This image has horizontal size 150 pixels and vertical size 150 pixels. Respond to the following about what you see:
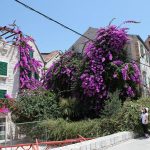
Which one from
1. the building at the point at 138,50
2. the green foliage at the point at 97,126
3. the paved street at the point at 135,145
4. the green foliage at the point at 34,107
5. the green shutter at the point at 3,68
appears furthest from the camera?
the building at the point at 138,50

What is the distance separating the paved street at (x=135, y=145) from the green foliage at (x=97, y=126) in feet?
5.25

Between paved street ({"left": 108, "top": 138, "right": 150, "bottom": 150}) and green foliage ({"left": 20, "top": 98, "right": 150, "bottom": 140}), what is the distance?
5.25ft

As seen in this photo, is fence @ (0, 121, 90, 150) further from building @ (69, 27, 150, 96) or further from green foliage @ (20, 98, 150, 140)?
building @ (69, 27, 150, 96)

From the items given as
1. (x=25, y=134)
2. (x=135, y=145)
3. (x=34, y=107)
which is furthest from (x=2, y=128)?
(x=135, y=145)

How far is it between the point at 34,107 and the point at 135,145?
34.6 feet

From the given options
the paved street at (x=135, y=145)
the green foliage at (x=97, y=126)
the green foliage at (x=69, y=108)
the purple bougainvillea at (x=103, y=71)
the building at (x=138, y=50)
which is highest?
the building at (x=138, y=50)

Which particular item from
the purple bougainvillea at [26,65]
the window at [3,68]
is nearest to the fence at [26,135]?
the window at [3,68]

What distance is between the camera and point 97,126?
53.7 ft

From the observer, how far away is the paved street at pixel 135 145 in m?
11.3

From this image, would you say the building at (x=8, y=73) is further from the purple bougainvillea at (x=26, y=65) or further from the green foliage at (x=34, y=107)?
the green foliage at (x=34, y=107)

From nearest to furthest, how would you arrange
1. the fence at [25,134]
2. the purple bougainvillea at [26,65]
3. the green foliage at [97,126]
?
the green foliage at [97,126], the fence at [25,134], the purple bougainvillea at [26,65]

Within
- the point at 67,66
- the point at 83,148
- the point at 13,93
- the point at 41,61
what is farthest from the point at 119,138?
the point at 41,61

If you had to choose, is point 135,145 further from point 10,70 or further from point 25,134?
point 10,70

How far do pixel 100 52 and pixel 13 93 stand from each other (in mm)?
8805
